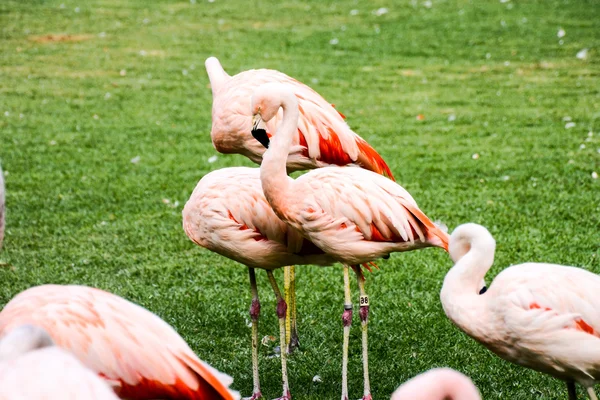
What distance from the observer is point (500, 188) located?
7.42 metres

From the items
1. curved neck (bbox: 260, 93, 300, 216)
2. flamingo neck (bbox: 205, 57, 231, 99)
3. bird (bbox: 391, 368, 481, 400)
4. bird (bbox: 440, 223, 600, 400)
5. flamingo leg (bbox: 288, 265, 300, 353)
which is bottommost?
flamingo leg (bbox: 288, 265, 300, 353)

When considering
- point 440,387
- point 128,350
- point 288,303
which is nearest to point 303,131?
point 288,303

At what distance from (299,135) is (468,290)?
1.69 meters

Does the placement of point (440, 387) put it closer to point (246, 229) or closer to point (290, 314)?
point (246, 229)

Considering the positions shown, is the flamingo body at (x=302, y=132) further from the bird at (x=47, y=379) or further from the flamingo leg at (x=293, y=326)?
the bird at (x=47, y=379)

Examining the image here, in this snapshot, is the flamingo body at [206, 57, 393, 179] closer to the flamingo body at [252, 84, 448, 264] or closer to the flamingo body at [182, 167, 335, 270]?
the flamingo body at [182, 167, 335, 270]

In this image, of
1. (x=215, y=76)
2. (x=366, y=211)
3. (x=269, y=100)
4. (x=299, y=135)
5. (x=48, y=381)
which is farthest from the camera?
(x=215, y=76)

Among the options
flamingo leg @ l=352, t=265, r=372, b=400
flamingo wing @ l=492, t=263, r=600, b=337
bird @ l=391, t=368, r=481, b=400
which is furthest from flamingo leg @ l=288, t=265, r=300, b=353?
bird @ l=391, t=368, r=481, b=400

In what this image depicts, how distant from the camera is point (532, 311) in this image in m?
3.30

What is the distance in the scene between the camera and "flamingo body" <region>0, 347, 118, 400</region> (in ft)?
6.40

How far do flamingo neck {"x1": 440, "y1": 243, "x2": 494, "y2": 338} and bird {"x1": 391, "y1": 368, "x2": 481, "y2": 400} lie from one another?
1.00 m

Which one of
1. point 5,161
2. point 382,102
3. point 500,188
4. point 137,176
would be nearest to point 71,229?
point 137,176

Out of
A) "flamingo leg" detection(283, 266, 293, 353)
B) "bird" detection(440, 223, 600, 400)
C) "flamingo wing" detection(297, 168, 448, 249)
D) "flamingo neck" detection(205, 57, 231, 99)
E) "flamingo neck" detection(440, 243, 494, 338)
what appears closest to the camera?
"bird" detection(440, 223, 600, 400)

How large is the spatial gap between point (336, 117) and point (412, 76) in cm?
707
